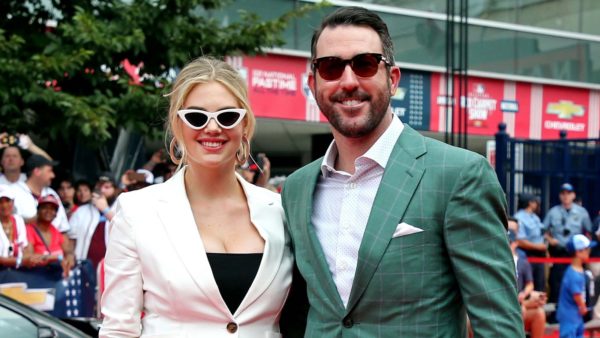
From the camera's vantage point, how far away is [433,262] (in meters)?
2.87

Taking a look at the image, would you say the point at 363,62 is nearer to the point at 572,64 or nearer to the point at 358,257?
the point at 358,257

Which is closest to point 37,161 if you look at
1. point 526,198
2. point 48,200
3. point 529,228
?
point 48,200

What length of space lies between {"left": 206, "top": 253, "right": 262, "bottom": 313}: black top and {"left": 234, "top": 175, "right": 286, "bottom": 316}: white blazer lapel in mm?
24

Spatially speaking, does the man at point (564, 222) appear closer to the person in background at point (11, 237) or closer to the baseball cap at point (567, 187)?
the baseball cap at point (567, 187)

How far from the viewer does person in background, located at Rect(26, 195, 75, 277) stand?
28.8ft

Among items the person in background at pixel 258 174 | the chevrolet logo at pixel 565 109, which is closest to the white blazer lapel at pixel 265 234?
the person in background at pixel 258 174

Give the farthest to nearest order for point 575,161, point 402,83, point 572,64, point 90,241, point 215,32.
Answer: point 572,64
point 402,83
point 575,161
point 215,32
point 90,241

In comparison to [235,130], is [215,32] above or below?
above

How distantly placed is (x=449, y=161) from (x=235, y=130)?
2.59 feet

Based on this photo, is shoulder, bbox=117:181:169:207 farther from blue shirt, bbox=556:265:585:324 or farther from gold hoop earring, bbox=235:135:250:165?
blue shirt, bbox=556:265:585:324

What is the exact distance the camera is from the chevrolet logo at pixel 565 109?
70.4 ft

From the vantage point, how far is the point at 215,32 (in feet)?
33.8

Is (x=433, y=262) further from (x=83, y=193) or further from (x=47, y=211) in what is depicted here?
(x=83, y=193)

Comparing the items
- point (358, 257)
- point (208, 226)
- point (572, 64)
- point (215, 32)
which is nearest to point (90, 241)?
point (215, 32)
